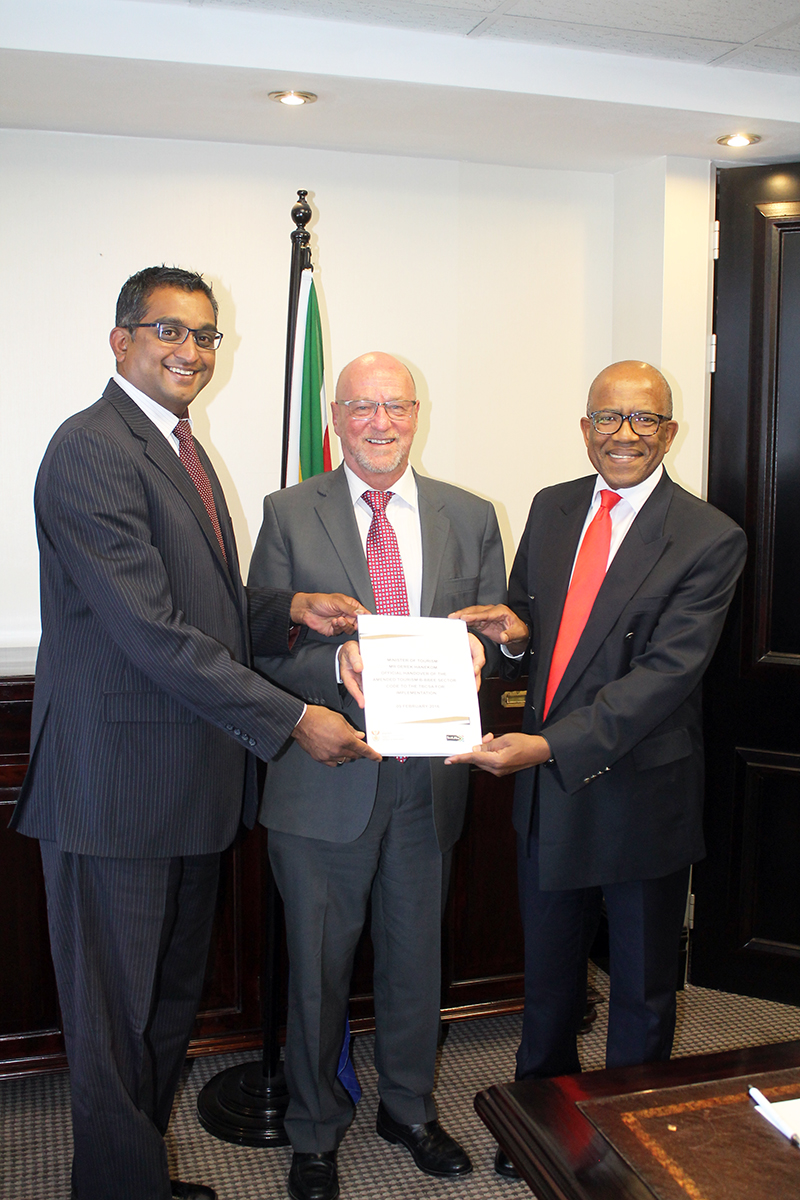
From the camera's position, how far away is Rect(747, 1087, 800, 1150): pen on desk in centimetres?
130

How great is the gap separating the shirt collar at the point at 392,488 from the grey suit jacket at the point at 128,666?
0.47 metres

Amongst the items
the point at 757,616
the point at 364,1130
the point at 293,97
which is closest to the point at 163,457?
the point at 293,97

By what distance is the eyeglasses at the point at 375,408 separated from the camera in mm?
2213

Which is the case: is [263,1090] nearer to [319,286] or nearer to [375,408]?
[375,408]

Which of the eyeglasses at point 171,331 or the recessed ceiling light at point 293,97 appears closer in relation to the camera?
the eyeglasses at point 171,331

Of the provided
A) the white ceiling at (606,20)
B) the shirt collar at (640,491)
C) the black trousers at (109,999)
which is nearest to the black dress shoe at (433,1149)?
the black trousers at (109,999)

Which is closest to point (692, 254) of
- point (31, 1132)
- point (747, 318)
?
point (747, 318)

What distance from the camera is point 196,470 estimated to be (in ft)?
6.66

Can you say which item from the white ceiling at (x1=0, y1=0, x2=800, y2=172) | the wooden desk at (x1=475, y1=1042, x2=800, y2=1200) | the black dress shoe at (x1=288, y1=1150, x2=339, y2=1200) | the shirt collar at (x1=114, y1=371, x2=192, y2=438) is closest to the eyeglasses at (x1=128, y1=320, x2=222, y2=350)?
the shirt collar at (x1=114, y1=371, x2=192, y2=438)

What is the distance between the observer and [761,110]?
2.86 metres

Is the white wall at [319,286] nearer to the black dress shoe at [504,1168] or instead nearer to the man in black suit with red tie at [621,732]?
the man in black suit with red tie at [621,732]

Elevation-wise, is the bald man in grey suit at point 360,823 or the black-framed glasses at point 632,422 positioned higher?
the black-framed glasses at point 632,422

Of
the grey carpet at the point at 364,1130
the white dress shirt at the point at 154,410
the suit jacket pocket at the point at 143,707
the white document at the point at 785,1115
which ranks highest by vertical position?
the white dress shirt at the point at 154,410

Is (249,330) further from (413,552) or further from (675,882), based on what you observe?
(675,882)
